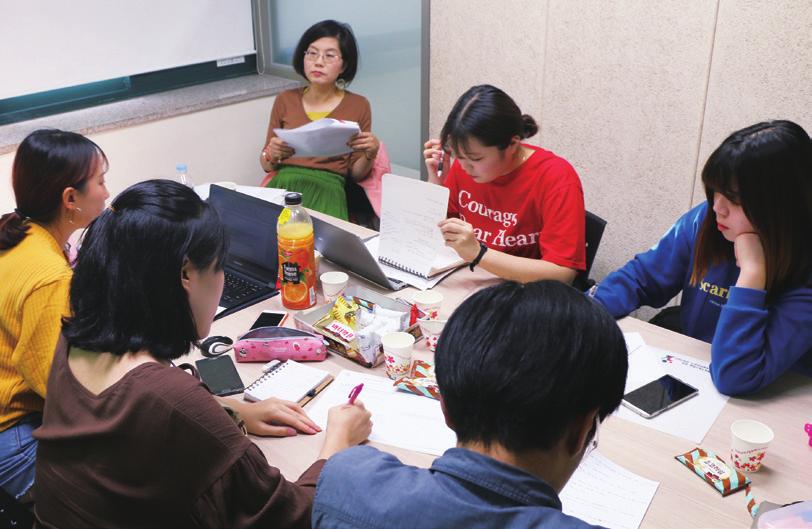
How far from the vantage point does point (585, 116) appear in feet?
10.1

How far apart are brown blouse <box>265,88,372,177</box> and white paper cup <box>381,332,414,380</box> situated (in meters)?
1.60

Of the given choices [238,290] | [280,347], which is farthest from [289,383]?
[238,290]

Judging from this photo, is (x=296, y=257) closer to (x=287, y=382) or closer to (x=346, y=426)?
(x=287, y=382)

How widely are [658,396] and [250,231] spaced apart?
121cm

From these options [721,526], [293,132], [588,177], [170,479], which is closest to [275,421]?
[170,479]

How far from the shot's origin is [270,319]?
6.15 ft

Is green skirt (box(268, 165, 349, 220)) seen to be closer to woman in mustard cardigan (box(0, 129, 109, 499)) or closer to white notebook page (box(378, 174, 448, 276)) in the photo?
white notebook page (box(378, 174, 448, 276))

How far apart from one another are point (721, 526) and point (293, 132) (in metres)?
2.06

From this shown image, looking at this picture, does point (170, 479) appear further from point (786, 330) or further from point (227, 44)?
point (227, 44)

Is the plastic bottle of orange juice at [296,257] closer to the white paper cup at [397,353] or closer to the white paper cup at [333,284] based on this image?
the white paper cup at [333,284]

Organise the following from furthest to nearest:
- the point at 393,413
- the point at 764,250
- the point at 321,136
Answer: the point at 321,136
the point at 764,250
the point at 393,413

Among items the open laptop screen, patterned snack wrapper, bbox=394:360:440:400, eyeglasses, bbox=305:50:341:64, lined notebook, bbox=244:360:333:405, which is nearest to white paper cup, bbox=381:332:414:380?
patterned snack wrapper, bbox=394:360:440:400

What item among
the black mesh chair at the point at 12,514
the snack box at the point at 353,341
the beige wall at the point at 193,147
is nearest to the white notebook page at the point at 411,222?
the snack box at the point at 353,341

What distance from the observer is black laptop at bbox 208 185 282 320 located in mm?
2031
